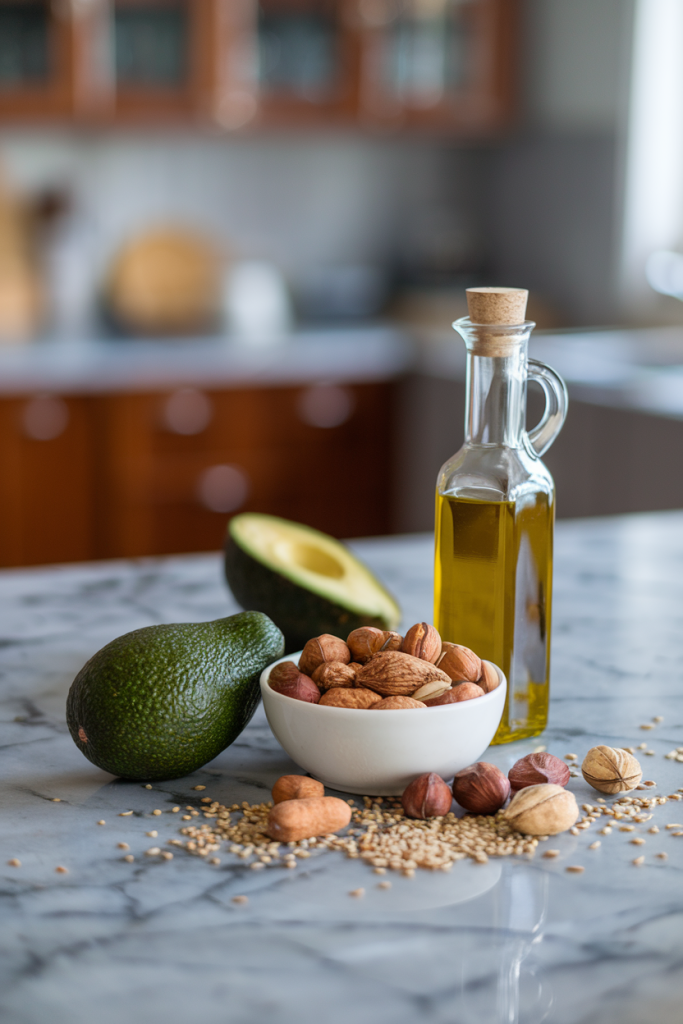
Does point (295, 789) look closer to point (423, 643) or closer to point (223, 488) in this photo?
point (423, 643)

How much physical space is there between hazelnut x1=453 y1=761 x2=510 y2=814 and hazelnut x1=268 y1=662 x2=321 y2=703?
0.10 meters

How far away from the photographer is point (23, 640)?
1.09m

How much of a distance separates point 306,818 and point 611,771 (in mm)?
204

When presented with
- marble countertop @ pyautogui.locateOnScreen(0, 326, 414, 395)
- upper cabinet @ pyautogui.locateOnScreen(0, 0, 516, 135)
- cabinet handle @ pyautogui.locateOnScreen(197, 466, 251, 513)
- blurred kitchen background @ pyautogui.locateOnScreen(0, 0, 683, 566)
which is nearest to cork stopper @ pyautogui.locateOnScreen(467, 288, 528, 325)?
blurred kitchen background @ pyautogui.locateOnScreen(0, 0, 683, 566)

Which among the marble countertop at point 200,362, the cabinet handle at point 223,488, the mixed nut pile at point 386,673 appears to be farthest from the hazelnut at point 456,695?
the cabinet handle at point 223,488

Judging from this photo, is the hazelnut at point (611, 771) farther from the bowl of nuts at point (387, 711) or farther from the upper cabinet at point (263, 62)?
the upper cabinet at point (263, 62)

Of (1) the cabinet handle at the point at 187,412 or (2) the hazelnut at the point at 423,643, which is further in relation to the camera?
(1) the cabinet handle at the point at 187,412

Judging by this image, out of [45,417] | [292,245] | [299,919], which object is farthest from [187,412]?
[299,919]

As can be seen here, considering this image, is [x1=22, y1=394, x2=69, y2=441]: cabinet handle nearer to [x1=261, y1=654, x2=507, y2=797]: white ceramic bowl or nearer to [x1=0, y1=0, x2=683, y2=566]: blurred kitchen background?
[x1=0, y1=0, x2=683, y2=566]: blurred kitchen background

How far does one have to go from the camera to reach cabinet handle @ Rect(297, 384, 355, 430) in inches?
128

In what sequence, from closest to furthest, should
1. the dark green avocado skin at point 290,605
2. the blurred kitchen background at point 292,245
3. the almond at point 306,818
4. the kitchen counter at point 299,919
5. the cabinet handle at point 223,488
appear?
the kitchen counter at point 299,919 < the almond at point 306,818 < the dark green avocado skin at point 290,605 < the blurred kitchen background at point 292,245 < the cabinet handle at point 223,488

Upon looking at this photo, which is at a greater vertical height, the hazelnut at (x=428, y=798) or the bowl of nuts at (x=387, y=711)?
the bowl of nuts at (x=387, y=711)

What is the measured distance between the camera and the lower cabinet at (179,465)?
9.87 ft

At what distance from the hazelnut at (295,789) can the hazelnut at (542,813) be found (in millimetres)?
113
